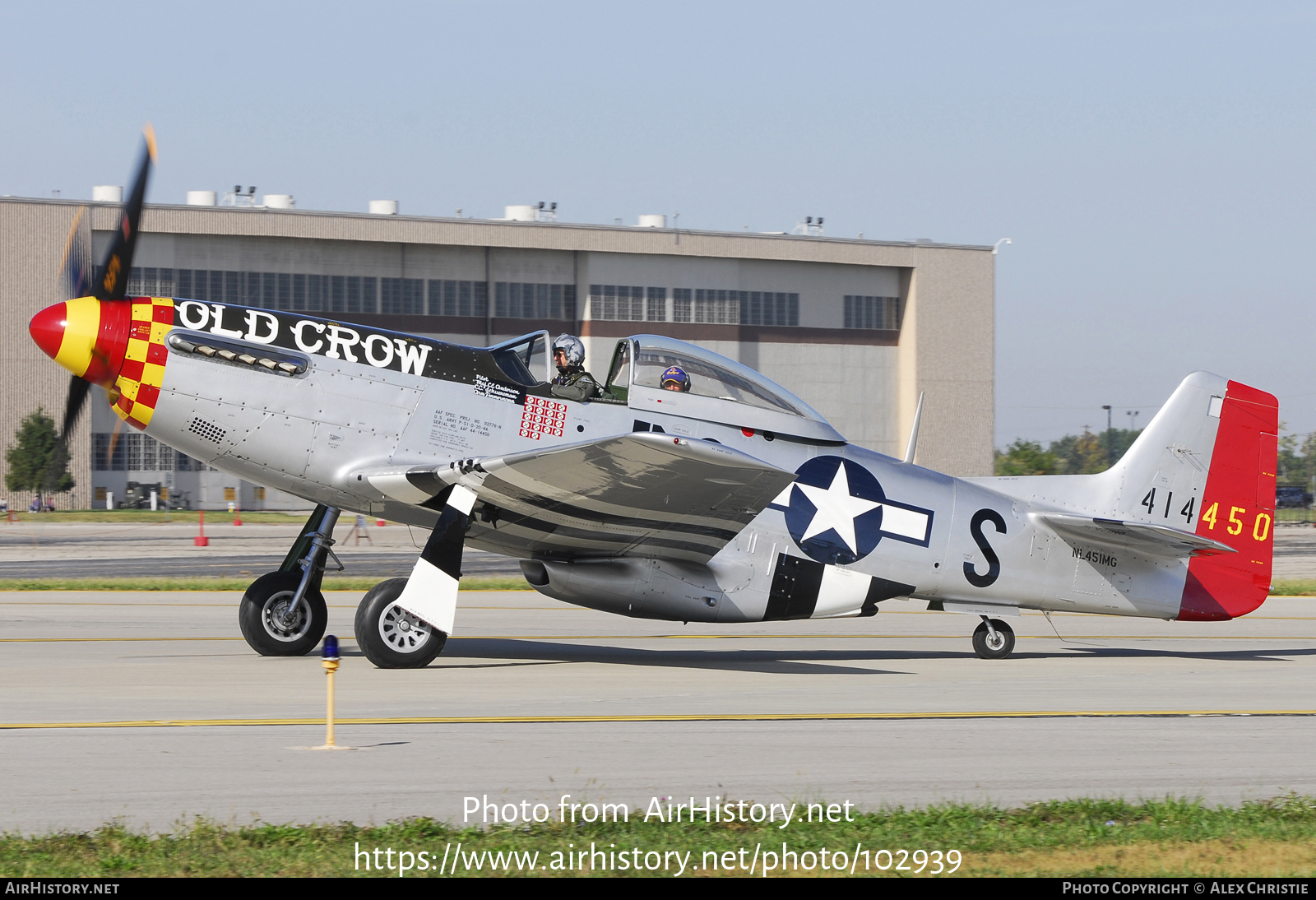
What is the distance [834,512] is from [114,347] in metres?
6.94

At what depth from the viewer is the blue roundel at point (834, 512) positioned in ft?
41.1

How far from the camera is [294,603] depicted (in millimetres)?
12430

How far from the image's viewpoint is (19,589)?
2036cm

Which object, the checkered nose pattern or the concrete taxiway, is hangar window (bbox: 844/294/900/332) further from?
the checkered nose pattern

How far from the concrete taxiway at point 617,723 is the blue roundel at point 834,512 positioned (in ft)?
4.01

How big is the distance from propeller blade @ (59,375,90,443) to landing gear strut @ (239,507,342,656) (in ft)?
7.88

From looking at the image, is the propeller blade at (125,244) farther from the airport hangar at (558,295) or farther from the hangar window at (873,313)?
the hangar window at (873,313)

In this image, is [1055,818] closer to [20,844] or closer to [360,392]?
[20,844]

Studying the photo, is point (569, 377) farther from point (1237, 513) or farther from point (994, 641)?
point (1237, 513)

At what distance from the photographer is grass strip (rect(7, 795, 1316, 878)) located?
201 inches

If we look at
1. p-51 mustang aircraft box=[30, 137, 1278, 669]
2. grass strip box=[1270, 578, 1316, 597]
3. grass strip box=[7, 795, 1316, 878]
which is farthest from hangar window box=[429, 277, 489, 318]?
grass strip box=[7, 795, 1316, 878]
